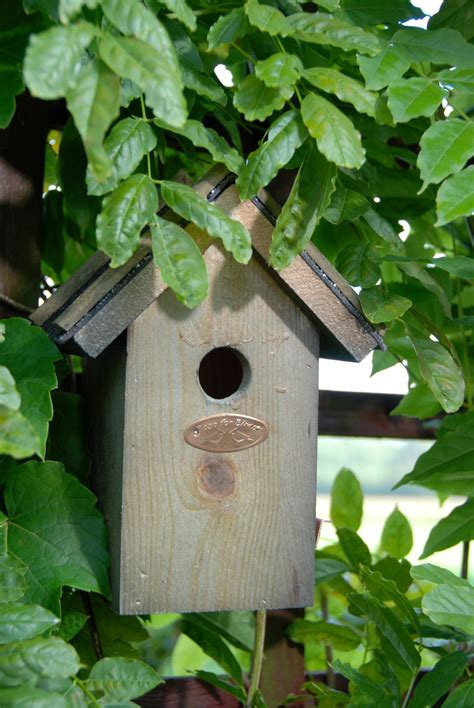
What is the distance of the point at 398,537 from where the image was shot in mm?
1392

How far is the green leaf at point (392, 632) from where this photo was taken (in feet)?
3.22

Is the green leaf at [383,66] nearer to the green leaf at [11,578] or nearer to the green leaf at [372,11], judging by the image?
the green leaf at [372,11]

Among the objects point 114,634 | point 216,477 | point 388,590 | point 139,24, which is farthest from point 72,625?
point 139,24

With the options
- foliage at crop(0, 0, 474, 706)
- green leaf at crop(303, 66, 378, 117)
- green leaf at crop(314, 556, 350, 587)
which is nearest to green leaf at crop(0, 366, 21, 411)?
foliage at crop(0, 0, 474, 706)

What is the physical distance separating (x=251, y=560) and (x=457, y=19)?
0.62m

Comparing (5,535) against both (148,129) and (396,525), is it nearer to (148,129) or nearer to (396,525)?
(148,129)

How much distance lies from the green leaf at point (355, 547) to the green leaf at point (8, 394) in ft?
2.22

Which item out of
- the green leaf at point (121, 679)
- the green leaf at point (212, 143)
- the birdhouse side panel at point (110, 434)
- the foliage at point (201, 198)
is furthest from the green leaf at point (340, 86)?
the green leaf at point (121, 679)

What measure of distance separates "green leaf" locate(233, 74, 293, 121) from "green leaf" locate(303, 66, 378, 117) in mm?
24

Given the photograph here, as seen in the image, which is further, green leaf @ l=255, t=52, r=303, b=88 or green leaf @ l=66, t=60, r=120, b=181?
green leaf @ l=255, t=52, r=303, b=88

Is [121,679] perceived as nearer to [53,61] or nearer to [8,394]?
[8,394]

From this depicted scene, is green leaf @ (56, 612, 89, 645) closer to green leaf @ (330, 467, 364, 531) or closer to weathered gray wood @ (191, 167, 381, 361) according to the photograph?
weathered gray wood @ (191, 167, 381, 361)

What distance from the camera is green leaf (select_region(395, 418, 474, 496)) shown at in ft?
3.63

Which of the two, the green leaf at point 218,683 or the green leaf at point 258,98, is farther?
the green leaf at point 218,683
